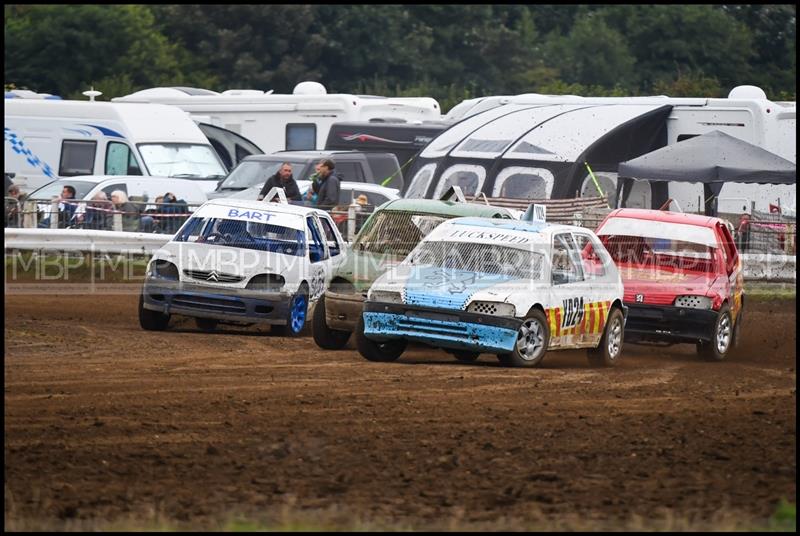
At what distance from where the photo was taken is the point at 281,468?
374 inches

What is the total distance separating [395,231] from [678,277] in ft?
10.7

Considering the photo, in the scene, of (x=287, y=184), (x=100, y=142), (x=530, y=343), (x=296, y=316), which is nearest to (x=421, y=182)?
(x=287, y=184)

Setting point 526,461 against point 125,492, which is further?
point 526,461

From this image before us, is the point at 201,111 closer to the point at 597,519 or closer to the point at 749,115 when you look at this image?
the point at 749,115

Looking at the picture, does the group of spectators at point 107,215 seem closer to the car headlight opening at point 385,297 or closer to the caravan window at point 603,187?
the caravan window at point 603,187

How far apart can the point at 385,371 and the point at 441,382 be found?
0.83m

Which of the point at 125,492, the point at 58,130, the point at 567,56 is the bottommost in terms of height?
the point at 125,492

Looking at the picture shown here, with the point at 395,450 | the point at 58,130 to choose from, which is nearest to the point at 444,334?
the point at 395,450

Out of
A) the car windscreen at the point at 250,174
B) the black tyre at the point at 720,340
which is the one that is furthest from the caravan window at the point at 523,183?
the black tyre at the point at 720,340

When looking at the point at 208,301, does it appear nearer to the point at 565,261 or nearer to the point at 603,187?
the point at 565,261

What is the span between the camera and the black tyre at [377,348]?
14805 mm

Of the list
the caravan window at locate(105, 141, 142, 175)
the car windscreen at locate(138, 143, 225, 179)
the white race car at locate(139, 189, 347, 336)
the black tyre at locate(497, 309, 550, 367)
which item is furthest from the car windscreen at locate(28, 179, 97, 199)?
the black tyre at locate(497, 309, 550, 367)

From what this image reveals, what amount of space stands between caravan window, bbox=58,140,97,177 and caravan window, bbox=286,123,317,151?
5535mm

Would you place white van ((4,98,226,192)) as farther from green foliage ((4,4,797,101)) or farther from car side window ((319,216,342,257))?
green foliage ((4,4,797,101))
